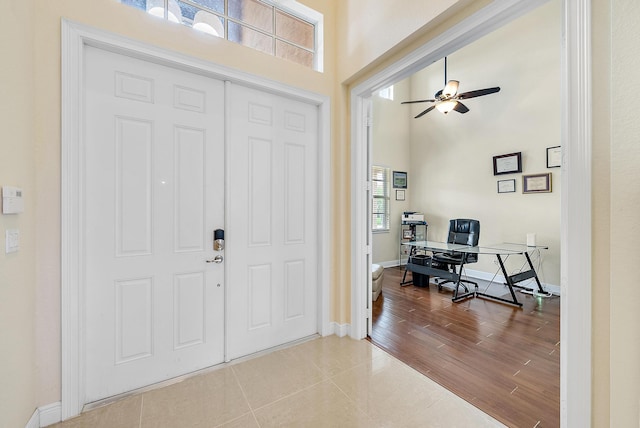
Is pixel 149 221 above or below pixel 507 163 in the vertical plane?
below

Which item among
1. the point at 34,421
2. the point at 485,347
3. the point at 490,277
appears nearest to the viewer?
the point at 34,421

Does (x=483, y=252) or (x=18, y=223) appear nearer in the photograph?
(x=18, y=223)

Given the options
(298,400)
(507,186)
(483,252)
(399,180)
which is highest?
(399,180)

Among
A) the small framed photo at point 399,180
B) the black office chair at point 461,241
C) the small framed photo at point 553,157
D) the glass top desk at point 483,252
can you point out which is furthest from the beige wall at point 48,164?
the small framed photo at point 553,157

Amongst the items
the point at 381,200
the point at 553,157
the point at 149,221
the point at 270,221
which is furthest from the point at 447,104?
the point at 149,221

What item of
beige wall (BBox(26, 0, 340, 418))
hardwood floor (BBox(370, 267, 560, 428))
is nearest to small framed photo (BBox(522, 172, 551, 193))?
hardwood floor (BBox(370, 267, 560, 428))

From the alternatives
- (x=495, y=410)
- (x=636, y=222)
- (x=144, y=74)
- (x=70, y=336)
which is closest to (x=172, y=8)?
(x=144, y=74)

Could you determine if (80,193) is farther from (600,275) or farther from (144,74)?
(600,275)

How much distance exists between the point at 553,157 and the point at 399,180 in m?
2.63

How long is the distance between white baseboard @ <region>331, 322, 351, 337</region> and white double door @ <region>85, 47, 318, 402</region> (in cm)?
28

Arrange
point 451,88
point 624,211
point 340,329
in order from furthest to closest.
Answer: point 451,88 → point 340,329 → point 624,211

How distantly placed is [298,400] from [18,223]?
1.86 metres

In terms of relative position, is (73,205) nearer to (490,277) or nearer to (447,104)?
(447,104)

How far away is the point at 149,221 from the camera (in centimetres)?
187
